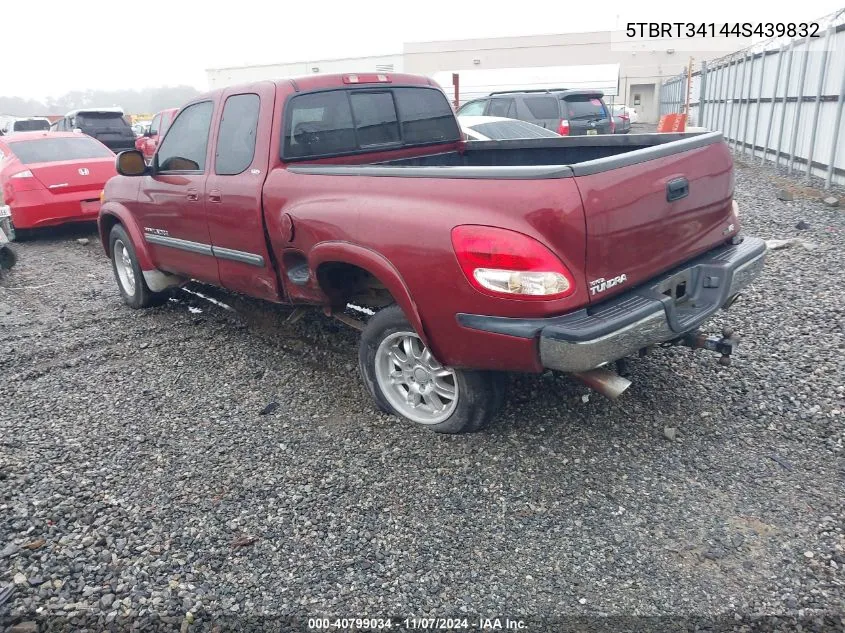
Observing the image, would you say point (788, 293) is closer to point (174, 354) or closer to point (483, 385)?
point (483, 385)

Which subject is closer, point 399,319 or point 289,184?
point 399,319

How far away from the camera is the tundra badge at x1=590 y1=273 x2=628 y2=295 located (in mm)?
2953

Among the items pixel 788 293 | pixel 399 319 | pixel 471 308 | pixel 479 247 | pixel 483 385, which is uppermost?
pixel 479 247

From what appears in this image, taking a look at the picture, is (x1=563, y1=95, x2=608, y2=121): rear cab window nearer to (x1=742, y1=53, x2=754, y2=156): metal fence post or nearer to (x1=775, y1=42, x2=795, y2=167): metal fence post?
(x1=742, y1=53, x2=754, y2=156): metal fence post

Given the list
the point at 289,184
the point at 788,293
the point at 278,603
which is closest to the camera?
the point at 278,603

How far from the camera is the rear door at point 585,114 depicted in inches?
548

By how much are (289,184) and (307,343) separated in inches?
63.0

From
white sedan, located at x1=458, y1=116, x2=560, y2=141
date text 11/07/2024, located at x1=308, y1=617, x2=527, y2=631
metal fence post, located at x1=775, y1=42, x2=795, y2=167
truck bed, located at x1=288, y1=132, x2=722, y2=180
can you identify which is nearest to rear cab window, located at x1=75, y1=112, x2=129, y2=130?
white sedan, located at x1=458, y1=116, x2=560, y2=141

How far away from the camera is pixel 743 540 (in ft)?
9.07

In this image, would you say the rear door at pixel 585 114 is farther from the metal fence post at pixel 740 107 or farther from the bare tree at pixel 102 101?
the bare tree at pixel 102 101

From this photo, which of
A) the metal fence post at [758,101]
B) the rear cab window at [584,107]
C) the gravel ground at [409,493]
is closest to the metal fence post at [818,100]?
the metal fence post at [758,101]

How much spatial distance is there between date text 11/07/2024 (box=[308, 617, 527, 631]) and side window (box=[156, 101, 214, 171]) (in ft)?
10.9

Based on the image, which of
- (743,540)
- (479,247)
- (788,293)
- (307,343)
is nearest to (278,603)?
(479,247)

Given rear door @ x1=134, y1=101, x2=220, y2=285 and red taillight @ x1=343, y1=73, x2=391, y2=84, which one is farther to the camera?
rear door @ x1=134, y1=101, x2=220, y2=285
